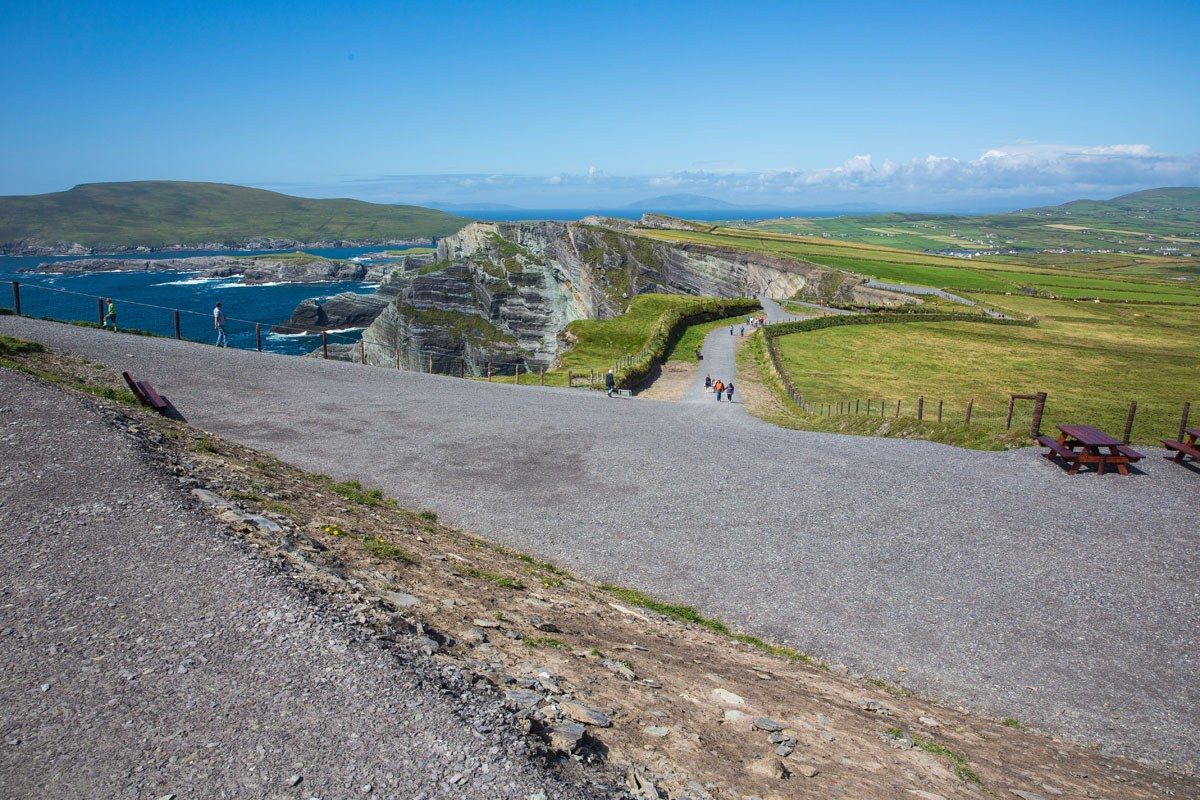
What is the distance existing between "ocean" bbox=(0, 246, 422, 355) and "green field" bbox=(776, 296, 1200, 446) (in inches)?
2085

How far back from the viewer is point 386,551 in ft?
34.9

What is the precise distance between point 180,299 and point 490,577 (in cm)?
14392

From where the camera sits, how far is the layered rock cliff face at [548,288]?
82.9 meters

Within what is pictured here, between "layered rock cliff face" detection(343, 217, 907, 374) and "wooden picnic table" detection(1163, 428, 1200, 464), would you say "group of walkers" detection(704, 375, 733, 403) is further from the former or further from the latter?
"layered rock cliff face" detection(343, 217, 907, 374)

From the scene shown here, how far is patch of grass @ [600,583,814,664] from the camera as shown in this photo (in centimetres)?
1101

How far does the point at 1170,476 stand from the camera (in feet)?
62.7

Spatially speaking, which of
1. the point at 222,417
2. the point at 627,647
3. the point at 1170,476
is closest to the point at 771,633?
→ the point at 627,647

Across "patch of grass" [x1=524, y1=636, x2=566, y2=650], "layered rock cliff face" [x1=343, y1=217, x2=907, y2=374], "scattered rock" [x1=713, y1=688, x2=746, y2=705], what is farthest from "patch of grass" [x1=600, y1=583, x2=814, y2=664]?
"layered rock cliff face" [x1=343, y1=217, x2=907, y2=374]

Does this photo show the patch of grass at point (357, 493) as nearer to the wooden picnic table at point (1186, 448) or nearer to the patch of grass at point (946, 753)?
the patch of grass at point (946, 753)

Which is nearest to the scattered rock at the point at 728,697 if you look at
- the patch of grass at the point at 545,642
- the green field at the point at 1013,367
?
the patch of grass at the point at 545,642

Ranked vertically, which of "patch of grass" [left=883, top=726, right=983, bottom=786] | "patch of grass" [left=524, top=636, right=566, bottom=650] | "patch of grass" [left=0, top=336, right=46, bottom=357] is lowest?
"patch of grass" [left=883, top=726, right=983, bottom=786]

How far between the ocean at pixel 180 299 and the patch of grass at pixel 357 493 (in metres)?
56.4

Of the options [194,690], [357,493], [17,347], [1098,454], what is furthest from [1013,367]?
[17,347]

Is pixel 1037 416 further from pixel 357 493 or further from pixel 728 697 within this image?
pixel 357 493
